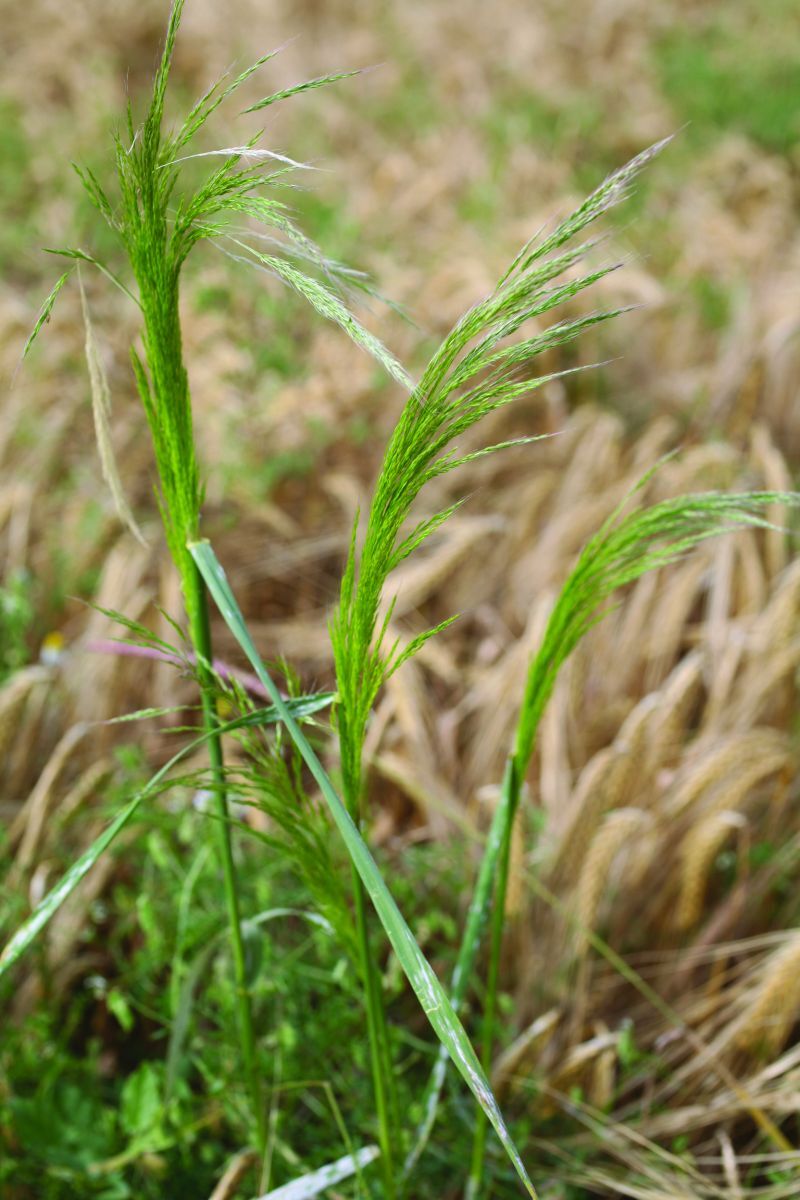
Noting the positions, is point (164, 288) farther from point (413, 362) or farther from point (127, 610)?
point (413, 362)

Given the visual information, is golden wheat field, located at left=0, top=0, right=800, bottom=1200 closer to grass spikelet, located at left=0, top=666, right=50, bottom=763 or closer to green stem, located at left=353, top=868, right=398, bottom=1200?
grass spikelet, located at left=0, top=666, right=50, bottom=763

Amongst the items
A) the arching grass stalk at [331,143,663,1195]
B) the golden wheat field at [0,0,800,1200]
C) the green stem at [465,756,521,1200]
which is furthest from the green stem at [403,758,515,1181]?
the arching grass stalk at [331,143,663,1195]

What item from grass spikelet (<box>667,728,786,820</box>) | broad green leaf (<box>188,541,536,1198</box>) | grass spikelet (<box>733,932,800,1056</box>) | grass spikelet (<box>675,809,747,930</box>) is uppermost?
broad green leaf (<box>188,541,536,1198</box>)

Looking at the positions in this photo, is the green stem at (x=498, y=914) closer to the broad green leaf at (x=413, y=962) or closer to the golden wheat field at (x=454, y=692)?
the golden wheat field at (x=454, y=692)

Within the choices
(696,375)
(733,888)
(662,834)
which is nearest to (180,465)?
(662,834)

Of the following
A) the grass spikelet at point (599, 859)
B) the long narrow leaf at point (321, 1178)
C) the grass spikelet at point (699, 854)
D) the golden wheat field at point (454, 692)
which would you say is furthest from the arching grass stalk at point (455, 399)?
the grass spikelet at point (699, 854)

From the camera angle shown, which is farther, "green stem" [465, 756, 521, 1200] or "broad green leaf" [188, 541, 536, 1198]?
"green stem" [465, 756, 521, 1200]

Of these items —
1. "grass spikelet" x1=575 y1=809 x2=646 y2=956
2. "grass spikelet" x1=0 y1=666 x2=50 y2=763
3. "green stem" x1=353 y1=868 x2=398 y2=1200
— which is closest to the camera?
"green stem" x1=353 y1=868 x2=398 y2=1200

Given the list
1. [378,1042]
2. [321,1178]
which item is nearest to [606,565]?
[378,1042]
